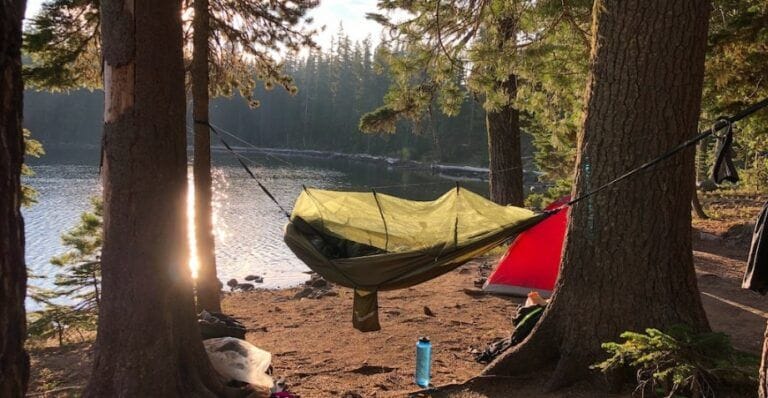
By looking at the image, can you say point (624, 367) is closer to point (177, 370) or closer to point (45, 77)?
point (177, 370)

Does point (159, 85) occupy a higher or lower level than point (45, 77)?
lower

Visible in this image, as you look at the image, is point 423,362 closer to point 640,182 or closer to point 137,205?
point 640,182

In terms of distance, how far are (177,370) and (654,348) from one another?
2169 millimetres

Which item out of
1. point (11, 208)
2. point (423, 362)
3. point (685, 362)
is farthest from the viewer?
point (423, 362)

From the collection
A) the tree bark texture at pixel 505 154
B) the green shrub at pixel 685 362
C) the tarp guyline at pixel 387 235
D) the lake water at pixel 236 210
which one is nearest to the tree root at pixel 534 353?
the green shrub at pixel 685 362

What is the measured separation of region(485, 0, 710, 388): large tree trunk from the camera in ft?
8.46

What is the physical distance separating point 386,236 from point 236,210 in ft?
64.0

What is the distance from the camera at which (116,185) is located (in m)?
2.34

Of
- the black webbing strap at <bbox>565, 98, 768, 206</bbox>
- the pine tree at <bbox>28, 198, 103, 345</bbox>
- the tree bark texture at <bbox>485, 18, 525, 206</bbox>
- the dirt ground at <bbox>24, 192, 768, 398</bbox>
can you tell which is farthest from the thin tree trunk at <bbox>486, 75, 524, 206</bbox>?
the pine tree at <bbox>28, 198, 103, 345</bbox>

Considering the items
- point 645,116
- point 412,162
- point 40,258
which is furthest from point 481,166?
point 645,116

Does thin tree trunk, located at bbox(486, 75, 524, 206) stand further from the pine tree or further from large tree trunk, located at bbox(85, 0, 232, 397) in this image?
large tree trunk, located at bbox(85, 0, 232, 397)

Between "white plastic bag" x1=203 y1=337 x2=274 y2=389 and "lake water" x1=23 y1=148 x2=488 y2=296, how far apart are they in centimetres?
281

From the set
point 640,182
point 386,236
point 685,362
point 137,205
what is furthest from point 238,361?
point 640,182

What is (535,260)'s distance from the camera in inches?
196
